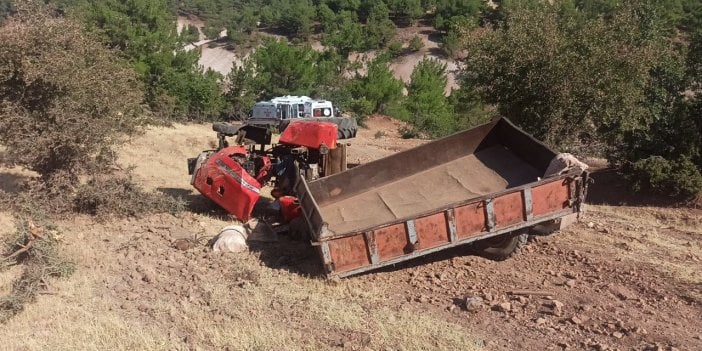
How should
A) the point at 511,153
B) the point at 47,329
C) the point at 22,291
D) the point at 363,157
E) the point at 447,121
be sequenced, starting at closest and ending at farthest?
the point at 47,329 < the point at 22,291 < the point at 511,153 < the point at 363,157 < the point at 447,121

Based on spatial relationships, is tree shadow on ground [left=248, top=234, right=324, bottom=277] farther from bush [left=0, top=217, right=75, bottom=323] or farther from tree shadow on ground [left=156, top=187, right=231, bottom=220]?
bush [left=0, top=217, right=75, bottom=323]

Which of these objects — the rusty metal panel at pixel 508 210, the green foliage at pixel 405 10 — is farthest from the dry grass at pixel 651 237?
the green foliage at pixel 405 10

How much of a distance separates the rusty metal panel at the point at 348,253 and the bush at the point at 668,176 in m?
10.4

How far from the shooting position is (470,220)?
723 cm

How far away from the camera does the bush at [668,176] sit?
1420cm

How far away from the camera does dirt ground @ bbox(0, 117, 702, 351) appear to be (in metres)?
5.92

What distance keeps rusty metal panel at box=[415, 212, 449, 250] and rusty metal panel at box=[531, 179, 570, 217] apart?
1.16 metres

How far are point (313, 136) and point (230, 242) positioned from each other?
7.31 ft

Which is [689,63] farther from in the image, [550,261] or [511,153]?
[550,261]

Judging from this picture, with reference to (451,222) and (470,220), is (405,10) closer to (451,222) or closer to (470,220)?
(470,220)

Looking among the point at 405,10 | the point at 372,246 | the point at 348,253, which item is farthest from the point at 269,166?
the point at 405,10

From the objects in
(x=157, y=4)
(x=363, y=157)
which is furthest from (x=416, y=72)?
(x=363, y=157)

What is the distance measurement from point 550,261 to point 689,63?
10.4 meters

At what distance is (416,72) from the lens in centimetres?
4191
